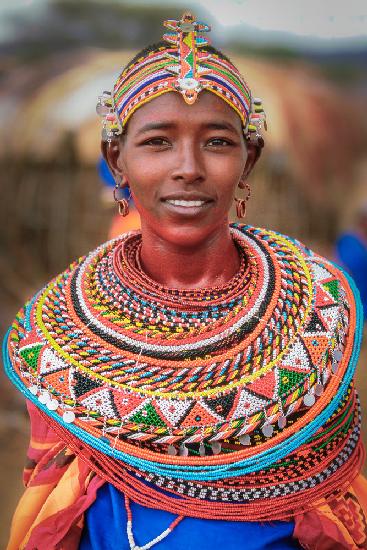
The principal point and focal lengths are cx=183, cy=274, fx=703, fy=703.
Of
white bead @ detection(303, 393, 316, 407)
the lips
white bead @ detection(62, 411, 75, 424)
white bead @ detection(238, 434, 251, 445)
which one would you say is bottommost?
white bead @ detection(238, 434, 251, 445)

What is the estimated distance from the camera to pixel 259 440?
5.07ft

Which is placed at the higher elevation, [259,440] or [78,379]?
[78,379]

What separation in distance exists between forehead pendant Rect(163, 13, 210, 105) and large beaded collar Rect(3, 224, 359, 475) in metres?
0.47

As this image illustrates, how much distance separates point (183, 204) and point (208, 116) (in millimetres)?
204

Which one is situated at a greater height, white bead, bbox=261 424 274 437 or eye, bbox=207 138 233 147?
eye, bbox=207 138 233 147

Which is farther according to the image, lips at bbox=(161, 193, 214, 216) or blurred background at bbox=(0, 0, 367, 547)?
blurred background at bbox=(0, 0, 367, 547)

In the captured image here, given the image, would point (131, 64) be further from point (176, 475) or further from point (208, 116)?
point (176, 475)

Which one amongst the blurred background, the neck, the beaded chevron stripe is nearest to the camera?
the beaded chevron stripe

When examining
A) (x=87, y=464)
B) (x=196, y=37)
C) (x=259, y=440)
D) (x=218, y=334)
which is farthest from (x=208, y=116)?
(x=87, y=464)

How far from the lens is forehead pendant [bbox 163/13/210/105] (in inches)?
61.1

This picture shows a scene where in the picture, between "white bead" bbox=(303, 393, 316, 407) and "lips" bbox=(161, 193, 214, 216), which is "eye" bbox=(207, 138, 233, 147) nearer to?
"lips" bbox=(161, 193, 214, 216)

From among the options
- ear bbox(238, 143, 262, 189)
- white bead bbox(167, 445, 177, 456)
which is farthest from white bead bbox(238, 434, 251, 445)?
ear bbox(238, 143, 262, 189)

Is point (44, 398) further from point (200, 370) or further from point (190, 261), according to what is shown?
point (190, 261)

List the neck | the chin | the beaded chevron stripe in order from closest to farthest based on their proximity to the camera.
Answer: the beaded chevron stripe
the chin
the neck
